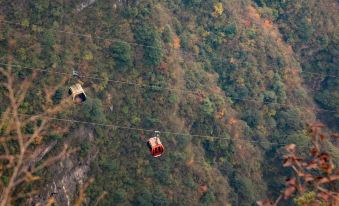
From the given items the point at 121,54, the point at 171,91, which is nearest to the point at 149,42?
the point at 121,54

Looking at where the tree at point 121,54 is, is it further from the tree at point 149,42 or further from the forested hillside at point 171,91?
the tree at point 149,42

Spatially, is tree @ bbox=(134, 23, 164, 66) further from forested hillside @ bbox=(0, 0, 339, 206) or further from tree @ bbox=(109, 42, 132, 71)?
tree @ bbox=(109, 42, 132, 71)

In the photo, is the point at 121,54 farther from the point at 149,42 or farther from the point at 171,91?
the point at 171,91

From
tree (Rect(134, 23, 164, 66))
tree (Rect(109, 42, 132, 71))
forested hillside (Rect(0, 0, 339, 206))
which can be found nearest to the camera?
forested hillside (Rect(0, 0, 339, 206))

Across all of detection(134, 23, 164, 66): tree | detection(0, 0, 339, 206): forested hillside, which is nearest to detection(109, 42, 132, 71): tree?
detection(0, 0, 339, 206): forested hillside

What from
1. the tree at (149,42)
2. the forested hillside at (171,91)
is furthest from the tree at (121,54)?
the tree at (149,42)

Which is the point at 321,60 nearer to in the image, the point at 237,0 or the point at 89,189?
the point at 237,0

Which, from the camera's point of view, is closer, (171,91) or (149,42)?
(149,42)

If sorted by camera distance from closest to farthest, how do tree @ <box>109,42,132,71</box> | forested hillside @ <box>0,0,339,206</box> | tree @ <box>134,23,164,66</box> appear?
forested hillside @ <box>0,0,339,206</box>
tree @ <box>109,42,132,71</box>
tree @ <box>134,23,164,66</box>

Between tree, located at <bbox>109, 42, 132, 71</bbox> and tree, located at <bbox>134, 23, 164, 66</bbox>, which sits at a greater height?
tree, located at <bbox>134, 23, 164, 66</bbox>

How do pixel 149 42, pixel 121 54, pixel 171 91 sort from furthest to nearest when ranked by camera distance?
pixel 171 91 < pixel 149 42 < pixel 121 54
